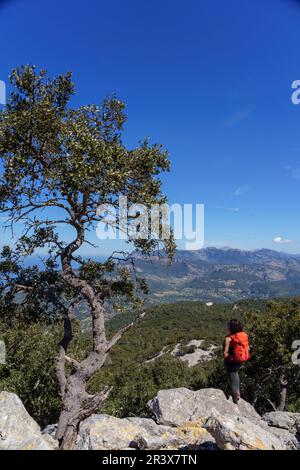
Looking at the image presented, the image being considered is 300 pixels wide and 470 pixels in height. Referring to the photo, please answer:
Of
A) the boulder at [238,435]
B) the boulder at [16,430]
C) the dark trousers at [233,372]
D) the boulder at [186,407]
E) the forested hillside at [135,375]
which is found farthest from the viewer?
the forested hillside at [135,375]

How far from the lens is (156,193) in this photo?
15609mm

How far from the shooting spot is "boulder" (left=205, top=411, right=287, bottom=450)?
10125 mm

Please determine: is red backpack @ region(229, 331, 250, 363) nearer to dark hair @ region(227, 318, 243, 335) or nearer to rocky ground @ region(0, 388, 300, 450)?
dark hair @ region(227, 318, 243, 335)

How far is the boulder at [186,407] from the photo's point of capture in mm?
16402

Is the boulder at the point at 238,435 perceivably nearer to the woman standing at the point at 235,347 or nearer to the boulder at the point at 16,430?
the woman standing at the point at 235,347

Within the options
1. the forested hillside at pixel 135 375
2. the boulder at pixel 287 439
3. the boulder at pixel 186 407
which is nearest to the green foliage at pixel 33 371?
the forested hillside at pixel 135 375

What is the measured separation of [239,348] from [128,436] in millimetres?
6093

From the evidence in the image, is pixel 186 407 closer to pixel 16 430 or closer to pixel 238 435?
pixel 238 435

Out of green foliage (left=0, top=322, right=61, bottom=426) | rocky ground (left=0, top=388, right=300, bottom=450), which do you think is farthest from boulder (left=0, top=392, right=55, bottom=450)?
green foliage (left=0, top=322, right=61, bottom=426)

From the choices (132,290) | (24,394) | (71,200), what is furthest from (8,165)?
(24,394)

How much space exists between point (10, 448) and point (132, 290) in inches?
307

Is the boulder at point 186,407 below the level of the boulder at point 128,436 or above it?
below

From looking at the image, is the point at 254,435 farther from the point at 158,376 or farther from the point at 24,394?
the point at 158,376

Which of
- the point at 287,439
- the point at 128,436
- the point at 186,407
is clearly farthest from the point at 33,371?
the point at 287,439
